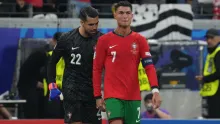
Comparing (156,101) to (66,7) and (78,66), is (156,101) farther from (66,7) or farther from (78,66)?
(66,7)

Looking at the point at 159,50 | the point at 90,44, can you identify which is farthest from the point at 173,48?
the point at 90,44

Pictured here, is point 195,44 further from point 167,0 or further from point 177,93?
point 167,0

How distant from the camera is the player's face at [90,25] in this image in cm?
1042

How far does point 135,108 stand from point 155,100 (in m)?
0.42

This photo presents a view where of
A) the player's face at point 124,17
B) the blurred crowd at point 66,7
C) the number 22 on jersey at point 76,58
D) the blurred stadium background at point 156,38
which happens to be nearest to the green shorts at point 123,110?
the number 22 on jersey at point 76,58

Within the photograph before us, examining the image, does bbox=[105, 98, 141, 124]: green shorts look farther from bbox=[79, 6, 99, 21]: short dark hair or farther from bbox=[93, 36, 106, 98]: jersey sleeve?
bbox=[79, 6, 99, 21]: short dark hair

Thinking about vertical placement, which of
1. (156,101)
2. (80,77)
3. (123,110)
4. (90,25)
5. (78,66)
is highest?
(90,25)

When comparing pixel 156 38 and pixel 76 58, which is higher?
pixel 76 58

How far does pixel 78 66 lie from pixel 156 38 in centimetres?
622

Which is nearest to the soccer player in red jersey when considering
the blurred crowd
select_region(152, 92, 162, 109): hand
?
select_region(152, 92, 162, 109): hand

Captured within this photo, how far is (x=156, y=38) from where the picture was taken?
1662cm

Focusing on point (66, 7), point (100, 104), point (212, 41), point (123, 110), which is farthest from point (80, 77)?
point (66, 7)

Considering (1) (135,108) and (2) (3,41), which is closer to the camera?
(1) (135,108)

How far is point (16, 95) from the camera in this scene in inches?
629
